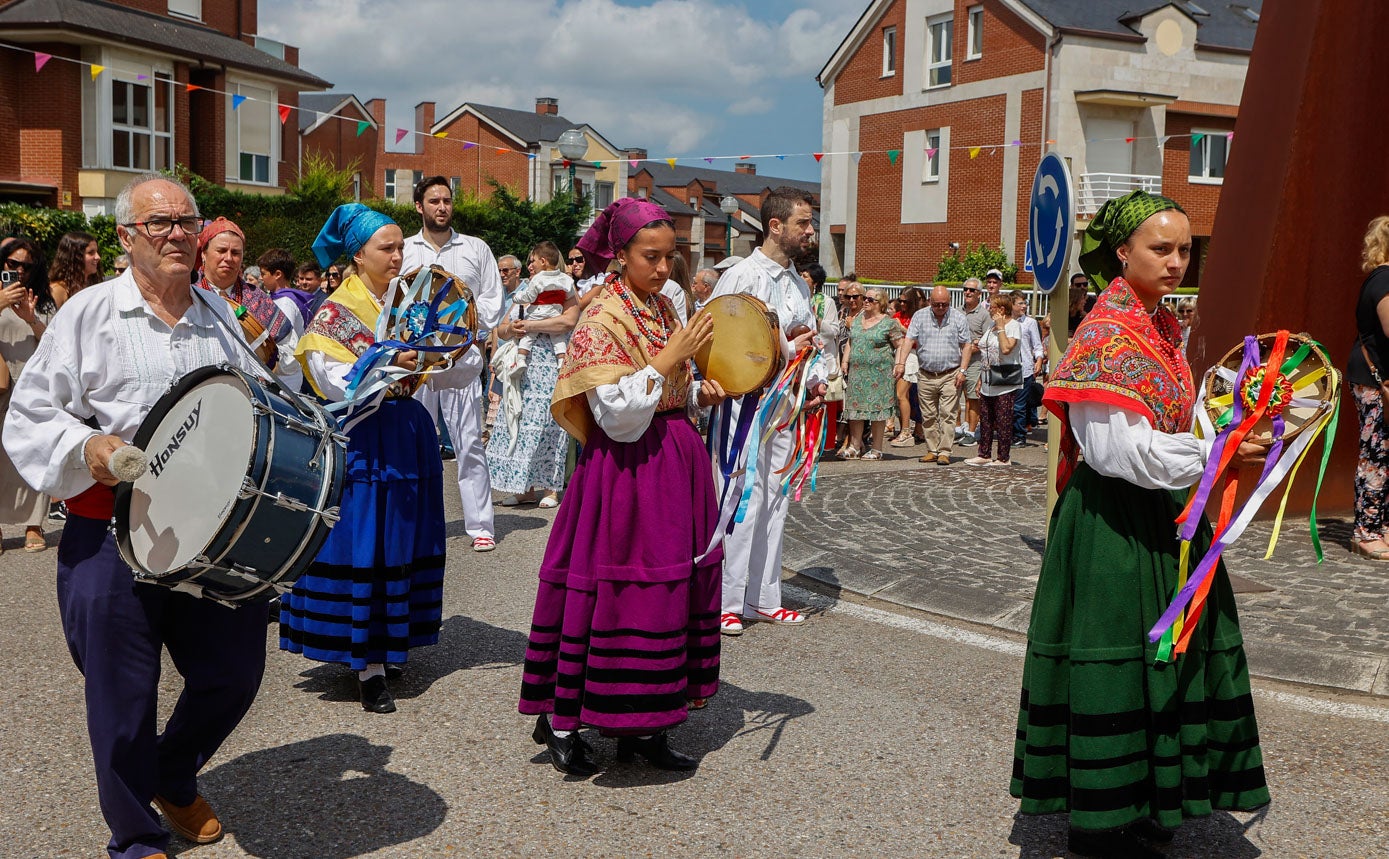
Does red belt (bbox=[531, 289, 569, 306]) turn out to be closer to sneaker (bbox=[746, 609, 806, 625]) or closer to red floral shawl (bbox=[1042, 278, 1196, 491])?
sneaker (bbox=[746, 609, 806, 625])

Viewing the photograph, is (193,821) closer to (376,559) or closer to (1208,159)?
(376,559)

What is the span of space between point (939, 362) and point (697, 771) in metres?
10.0

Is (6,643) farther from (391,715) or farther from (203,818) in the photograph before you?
(203,818)

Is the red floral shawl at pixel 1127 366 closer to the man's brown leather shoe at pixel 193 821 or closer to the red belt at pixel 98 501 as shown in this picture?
the red belt at pixel 98 501

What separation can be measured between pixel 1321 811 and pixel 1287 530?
4.95 meters

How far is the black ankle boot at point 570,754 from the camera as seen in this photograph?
4.49 metres

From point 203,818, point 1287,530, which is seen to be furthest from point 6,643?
point 1287,530

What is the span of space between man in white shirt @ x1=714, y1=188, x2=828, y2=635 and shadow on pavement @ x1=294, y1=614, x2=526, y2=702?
3.63 feet

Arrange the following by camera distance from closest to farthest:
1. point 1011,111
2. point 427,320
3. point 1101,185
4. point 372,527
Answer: point 372,527
point 427,320
point 1101,185
point 1011,111

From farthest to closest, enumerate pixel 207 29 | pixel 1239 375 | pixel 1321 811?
pixel 207 29
pixel 1321 811
pixel 1239 375

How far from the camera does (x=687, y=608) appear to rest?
4.52 m

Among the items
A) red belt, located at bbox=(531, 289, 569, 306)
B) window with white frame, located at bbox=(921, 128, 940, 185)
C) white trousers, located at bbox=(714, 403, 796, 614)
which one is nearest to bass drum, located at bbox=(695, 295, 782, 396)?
white trousers, located at bbox=(714, 403, 796, 614)

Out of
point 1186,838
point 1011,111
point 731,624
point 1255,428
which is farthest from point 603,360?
point 1011,111

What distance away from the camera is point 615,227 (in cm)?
460
